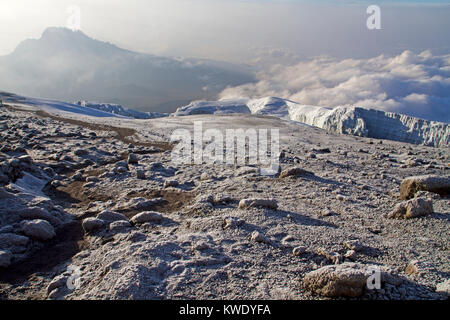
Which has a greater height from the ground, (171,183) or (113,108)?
(113,108)

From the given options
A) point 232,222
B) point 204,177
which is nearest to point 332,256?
point 232,222

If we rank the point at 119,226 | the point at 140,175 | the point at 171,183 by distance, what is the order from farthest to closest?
1. the point at 140,175
2. the point at 171,183
3. the point at 119,226

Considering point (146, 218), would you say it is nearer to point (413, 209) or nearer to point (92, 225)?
point (92, 225)

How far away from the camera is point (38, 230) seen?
4621 mm

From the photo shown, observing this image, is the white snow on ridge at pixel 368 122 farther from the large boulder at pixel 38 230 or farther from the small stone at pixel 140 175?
the large boulder at pixel 38 230

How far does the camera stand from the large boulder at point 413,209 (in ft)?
16.0

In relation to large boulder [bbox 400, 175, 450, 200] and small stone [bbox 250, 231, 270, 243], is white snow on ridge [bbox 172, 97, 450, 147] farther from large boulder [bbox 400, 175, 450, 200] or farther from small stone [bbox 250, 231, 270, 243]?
small stone [bbox 250, 231, 270, 243]

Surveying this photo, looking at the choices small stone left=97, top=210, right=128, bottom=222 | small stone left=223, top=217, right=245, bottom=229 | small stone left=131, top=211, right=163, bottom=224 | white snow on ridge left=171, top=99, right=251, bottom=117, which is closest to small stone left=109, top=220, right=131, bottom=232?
small stone left=131, top=211, right=163, bottom=224

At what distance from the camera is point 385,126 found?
2031 inches

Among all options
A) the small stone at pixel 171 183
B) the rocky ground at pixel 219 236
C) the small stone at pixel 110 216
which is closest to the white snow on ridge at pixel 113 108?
the small stone at pixel 171 183

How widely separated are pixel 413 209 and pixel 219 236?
10.7 feet

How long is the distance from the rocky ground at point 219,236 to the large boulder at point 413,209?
0.02 meters

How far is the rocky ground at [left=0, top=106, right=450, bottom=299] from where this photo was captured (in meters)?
3.19

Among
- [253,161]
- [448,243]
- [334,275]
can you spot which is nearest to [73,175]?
[253,161]
